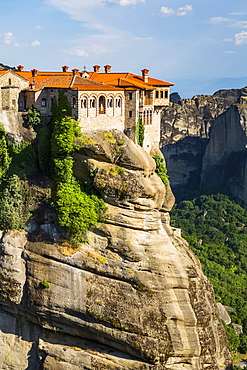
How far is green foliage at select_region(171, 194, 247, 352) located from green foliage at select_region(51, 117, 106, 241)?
81.9 ft

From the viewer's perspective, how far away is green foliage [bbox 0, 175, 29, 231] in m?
41.7

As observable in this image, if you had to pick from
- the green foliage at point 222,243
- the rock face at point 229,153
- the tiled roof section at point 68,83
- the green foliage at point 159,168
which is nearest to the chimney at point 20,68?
the tiled roof section at point 68,83

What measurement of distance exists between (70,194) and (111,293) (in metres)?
7.33

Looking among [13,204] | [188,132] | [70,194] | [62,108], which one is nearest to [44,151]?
[62,108]

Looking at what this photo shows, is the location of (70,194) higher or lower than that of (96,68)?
lower

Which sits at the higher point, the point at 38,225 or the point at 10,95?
the point at 10,95

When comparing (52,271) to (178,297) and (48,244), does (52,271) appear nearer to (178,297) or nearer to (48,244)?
(48,244)

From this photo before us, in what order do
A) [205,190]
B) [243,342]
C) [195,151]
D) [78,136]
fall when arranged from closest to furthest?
[78,136]
[243,342]
[205,190]
[195,151]

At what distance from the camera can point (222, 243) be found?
91188 mm

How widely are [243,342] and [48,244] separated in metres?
27.3

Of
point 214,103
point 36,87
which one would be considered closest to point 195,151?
point 214,103

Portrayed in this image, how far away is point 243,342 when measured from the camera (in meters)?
58.2

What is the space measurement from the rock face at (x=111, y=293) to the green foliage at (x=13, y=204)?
2.80 ft

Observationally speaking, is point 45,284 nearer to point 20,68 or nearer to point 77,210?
point 77,210
